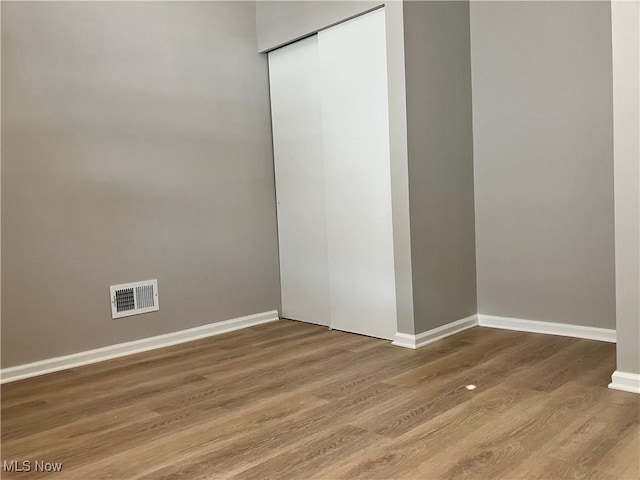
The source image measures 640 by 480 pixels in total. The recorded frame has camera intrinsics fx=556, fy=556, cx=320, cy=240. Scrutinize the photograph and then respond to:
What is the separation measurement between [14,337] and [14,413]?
1.89 feet

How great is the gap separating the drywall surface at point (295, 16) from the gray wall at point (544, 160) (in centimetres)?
78

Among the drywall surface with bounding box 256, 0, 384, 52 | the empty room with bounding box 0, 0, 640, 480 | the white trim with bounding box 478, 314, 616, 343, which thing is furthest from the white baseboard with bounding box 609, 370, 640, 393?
the drywall surface with bounding box 256, 0, 384, 52

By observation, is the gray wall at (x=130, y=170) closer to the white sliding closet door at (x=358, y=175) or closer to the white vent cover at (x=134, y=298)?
the white vent cover at (x=134, y=298)

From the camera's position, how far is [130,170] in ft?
10.3

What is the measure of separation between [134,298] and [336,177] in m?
1.36

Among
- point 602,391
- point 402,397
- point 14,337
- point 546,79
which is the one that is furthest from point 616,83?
point 14,337

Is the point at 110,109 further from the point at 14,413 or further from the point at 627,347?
the point at 627,347

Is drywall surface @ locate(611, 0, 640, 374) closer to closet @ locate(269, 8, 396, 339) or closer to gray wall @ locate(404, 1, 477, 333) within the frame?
gray wall @ locate(404, 1, 477, 333)

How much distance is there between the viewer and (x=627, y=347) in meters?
2.15

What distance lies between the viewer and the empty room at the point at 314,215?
7.29 ft

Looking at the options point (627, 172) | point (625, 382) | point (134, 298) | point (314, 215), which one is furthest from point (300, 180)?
point (625, 382)

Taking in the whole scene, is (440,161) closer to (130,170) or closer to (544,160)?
(544,160)

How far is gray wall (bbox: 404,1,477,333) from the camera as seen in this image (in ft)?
9.73

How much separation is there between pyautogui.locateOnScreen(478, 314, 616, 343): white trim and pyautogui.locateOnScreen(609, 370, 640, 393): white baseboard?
0.71 metres
